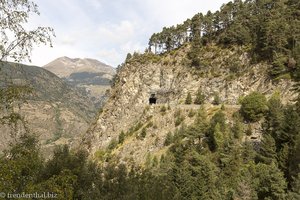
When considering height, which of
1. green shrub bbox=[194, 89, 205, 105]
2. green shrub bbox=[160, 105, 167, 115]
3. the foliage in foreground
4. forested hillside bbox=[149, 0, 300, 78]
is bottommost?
the foliage in foreground

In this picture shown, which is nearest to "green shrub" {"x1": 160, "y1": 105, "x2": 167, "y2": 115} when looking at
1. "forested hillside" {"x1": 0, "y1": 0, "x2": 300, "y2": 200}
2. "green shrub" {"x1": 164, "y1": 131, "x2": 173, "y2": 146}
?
"forested hillside" {"x1": 0, "y1": 0, "x2": 300, "y2": 200}

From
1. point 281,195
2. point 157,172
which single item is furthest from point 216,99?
point 281,195

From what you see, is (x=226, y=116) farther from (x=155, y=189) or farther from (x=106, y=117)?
(x=106, y=117)

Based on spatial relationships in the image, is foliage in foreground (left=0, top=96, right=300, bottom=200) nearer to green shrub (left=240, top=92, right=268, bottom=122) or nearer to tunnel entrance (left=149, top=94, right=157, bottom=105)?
green shrub (left=240, top=92, right=268, bottom=122)

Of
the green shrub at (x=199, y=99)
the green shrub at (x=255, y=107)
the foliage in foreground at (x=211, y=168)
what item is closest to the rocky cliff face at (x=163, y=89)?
the green shrub at (x=199, y=99)

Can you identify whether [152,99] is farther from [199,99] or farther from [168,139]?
[168,139]

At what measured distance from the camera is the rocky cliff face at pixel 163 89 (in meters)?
80.1

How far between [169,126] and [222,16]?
176ft

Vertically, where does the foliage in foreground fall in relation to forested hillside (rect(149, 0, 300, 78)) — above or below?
below

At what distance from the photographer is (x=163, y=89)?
10431cm

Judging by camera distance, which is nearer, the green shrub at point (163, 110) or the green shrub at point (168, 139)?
the green shrub at point (168, 139)

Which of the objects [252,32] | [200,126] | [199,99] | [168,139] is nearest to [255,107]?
[200,126]

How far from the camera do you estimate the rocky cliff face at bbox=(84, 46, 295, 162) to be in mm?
80062

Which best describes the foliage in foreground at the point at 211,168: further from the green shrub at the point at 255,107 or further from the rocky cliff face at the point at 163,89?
the rocky cliff face at the point at 163,89
